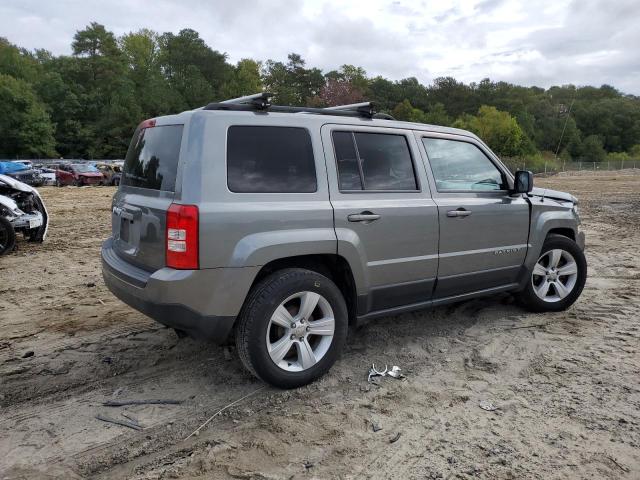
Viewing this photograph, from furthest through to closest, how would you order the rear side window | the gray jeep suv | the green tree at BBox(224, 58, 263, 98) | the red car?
the green tree at BBox(224, 58, 263, 98), the red car, the rear side window, the gray jeep suv

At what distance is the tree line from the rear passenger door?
4972 cm

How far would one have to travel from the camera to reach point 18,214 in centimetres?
872

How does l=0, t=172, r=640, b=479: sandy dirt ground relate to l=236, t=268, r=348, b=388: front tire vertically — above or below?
below

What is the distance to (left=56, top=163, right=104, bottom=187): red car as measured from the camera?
93.6 ft

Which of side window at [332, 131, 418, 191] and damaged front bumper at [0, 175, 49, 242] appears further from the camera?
damaged front bumper at [0, 175, 49, 242]

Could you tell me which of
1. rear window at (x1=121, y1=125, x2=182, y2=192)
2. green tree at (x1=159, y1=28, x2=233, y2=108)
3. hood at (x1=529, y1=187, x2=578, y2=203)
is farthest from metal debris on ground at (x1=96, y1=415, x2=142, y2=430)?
green tree at (x1=159, y1=28, x2=233, y2=108)

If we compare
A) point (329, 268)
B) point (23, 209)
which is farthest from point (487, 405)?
point (23, 209)

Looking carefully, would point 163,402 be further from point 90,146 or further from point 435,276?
point 90,146

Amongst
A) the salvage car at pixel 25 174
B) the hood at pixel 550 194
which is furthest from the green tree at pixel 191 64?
the hood at pixel 550 194

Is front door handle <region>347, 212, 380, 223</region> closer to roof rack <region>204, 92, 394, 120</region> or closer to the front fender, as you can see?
roof rack <region>204, 92, 394, 120</region>

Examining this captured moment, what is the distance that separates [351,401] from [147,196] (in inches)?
78.4

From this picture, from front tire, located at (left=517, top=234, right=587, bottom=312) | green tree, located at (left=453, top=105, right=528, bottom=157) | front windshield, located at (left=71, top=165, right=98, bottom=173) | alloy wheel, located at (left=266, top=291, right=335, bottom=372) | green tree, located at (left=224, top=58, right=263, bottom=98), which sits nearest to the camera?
alloy wheel, located at (left=266, top=291, right=335, bottom=372)

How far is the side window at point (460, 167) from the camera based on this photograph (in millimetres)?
4344

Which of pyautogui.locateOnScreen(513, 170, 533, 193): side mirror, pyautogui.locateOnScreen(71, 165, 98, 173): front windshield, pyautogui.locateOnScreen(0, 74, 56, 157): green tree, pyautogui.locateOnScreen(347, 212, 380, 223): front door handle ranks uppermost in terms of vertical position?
pyautogui.locateOnScreen(0, 74, 56, 157): green tree
